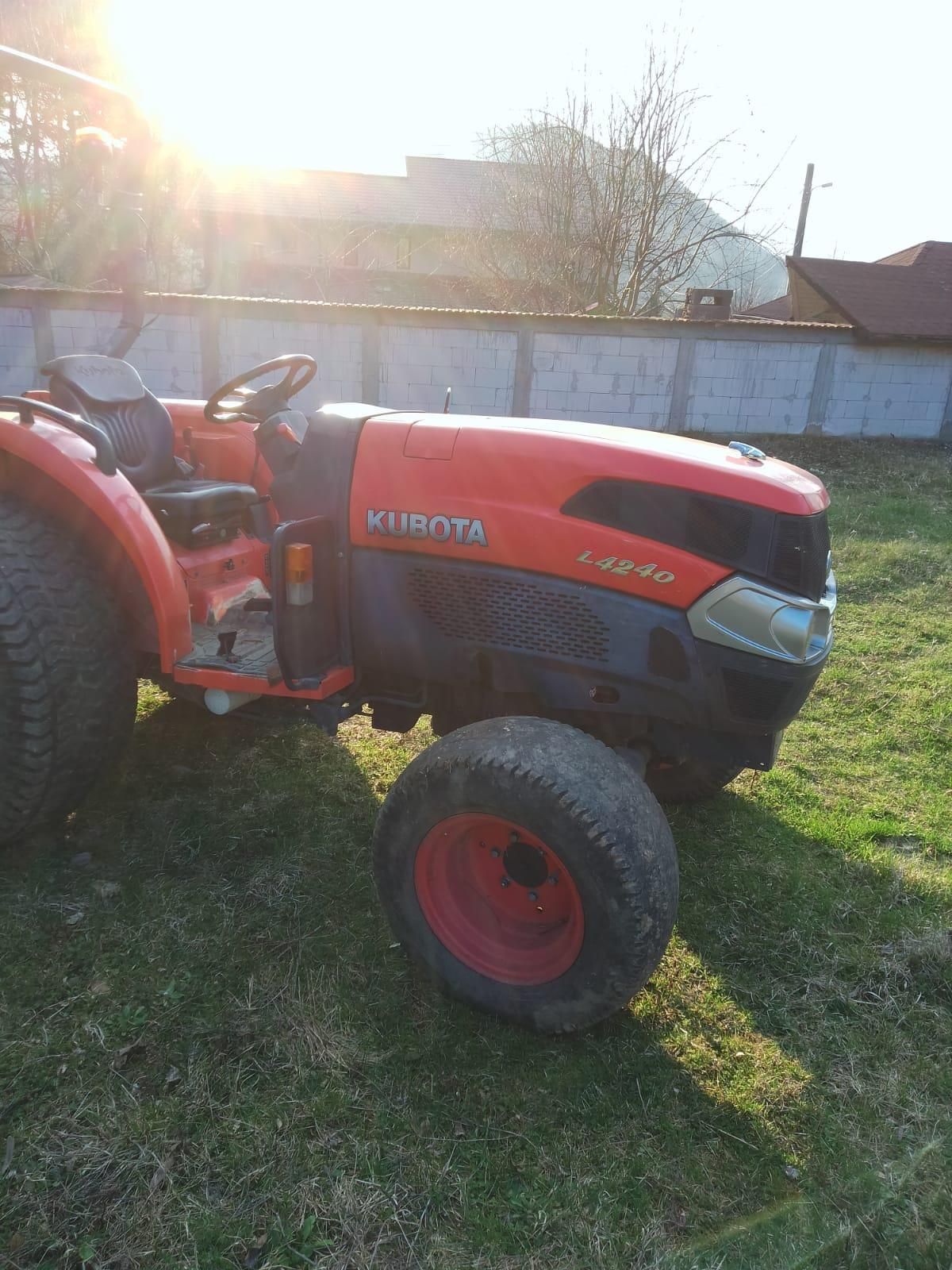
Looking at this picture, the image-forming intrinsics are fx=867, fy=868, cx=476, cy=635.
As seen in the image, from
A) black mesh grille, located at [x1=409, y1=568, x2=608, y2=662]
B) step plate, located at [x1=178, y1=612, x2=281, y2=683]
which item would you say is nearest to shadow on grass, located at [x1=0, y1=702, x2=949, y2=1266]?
step plate, located at [x1=178, y1=612, x2=281, y2=683]

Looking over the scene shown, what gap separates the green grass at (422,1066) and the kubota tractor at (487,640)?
245mm

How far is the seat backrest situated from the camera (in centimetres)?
317

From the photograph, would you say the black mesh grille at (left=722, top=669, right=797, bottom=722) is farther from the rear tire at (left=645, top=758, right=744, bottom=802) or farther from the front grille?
the rear tire at (left=645, top=758, right=744, bottom=802)

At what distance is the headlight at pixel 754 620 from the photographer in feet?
6.61

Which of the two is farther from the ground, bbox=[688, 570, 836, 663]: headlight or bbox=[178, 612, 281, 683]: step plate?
bbox=[688, 570, 836, 663]: headlight

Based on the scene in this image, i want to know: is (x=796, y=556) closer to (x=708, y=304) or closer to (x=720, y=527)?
(x=720, y=527)

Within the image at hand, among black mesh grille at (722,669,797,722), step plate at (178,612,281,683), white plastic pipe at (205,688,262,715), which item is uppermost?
black mesh grille at (722,669,797,722)

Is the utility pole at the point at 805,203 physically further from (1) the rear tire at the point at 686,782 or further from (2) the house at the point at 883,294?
(1) the rear tire at the point at 686,782

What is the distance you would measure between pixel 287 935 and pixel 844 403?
11428mm

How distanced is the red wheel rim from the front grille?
856 millimetres

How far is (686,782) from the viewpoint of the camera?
3033mm

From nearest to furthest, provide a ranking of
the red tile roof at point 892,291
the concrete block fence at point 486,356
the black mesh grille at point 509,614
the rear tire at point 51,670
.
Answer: the black mesh grille at point 509,614
the rear tire at point 51,670
the concrete block fence at point 486,356
the red tile roof at point 892,291

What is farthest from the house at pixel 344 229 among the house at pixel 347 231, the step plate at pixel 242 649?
the step plate at pixel 242 649

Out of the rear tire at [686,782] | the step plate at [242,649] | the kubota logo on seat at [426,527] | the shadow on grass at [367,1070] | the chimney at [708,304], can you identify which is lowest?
the shadow on grass at [367,1070]
